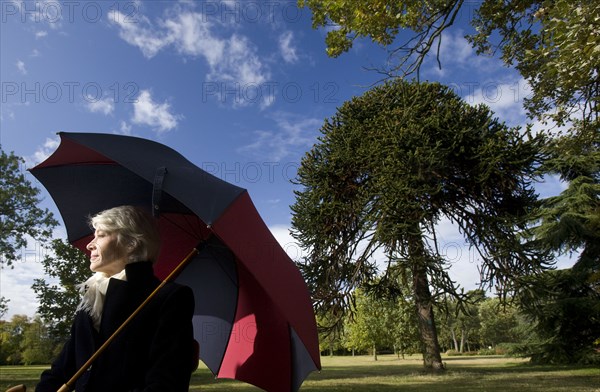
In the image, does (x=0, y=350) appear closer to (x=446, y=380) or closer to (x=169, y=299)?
(x=446, y=380)

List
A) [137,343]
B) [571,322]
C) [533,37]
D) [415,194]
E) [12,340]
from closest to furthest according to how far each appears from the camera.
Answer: [137,343] → [533,37] → [415,194] → [571,322] → [12,340]

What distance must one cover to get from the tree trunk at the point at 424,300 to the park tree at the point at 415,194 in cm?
4

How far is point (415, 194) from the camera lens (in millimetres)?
14578

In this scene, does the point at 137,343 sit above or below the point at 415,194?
below

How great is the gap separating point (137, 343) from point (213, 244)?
43.2 inches

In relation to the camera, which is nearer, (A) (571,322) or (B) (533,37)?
(B) (533,37)

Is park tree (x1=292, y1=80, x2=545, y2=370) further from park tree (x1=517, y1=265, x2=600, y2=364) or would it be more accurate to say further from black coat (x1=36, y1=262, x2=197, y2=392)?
A: black coat (x1=36, y1=262, x2=197, y2=392)

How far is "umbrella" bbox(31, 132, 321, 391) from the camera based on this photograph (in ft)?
6.52

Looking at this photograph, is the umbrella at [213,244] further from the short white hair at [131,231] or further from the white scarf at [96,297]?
the white scarf at [96,297]

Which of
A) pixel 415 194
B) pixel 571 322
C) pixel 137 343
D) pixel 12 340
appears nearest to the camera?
pixel 137 343

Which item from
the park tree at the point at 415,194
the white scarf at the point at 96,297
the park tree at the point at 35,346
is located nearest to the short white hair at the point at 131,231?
the white scarf at the point at 96,297

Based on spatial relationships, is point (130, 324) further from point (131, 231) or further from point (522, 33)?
point (522, 33)

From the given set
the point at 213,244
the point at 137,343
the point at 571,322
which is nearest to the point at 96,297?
the point at 137,343

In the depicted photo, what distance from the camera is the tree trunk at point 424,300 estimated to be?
1468 cm
